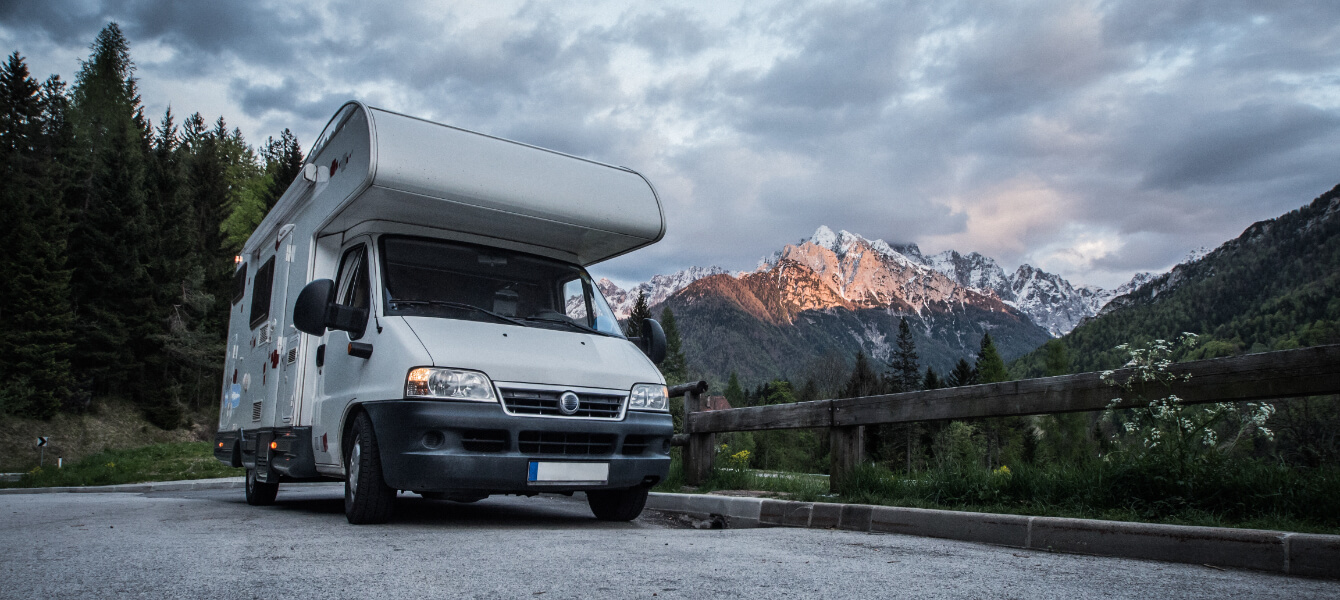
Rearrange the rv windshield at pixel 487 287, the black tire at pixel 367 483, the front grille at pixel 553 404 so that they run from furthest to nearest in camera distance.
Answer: the rv windshield at pixel 487 287, the black tire at pixel 367 483, the front grille at pixel 553 404

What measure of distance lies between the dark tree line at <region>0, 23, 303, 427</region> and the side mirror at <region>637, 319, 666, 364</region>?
33732 millimetres

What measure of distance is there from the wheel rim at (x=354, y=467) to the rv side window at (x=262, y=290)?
2.70 meters

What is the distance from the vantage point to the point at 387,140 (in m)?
5.95

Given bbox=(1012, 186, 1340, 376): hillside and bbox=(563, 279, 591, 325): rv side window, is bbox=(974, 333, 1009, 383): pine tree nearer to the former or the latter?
bbox=(1012, 186, 1340, 376): hillside

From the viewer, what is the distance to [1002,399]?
613cm

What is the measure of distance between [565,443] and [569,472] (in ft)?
0.62

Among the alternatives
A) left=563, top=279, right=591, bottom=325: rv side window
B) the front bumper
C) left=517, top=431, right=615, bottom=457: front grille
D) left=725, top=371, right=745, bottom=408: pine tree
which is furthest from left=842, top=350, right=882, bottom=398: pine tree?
the front bumper

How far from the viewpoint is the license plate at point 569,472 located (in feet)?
18.1

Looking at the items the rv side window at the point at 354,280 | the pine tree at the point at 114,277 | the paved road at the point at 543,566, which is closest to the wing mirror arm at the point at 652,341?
the paved road at the point at 543,566

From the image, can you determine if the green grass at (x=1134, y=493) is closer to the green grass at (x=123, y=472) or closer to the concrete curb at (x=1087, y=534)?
the concrete curb at (x=1087, y=534)

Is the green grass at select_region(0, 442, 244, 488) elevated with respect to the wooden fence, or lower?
lower

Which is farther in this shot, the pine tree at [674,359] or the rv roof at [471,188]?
the pine tree at [674,359]

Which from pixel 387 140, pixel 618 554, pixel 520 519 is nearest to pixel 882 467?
pixel 520 519

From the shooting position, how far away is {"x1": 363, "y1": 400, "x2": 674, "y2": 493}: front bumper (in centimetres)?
526
